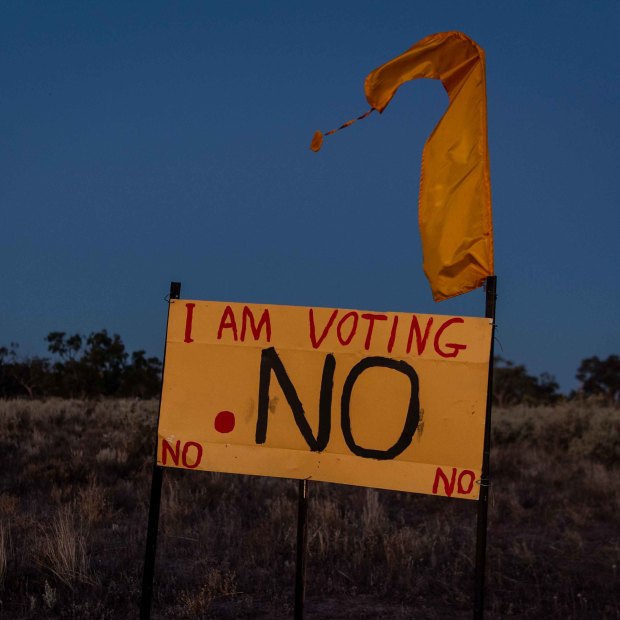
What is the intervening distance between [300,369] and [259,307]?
1.47ft

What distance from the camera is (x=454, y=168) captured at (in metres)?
4.50

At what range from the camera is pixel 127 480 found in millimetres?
10531

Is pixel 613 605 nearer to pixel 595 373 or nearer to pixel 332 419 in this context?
pixel 332 419

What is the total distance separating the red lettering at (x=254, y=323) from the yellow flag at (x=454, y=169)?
1.10m

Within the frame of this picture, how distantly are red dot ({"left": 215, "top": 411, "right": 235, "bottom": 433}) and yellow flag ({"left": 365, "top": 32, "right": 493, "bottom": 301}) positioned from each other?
4.93 ft

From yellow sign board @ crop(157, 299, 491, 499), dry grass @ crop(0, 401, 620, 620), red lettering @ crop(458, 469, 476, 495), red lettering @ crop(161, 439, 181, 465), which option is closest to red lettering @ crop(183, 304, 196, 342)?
yellow sign board @ crop(157, 299, 491, 499)

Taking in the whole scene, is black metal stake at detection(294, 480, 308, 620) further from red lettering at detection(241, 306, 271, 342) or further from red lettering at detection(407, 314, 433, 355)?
red lettering at detection(407, 314, 433, 355)

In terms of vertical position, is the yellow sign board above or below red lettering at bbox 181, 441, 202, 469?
above

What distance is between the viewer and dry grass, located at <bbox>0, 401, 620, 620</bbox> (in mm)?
5918

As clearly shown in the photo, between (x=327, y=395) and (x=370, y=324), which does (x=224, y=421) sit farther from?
(x=370, y=324)

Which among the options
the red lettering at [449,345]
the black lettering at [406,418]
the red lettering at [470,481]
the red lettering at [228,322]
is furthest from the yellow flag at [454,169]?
the red lettering at [228,322]

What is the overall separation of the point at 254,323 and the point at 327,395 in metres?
0.62

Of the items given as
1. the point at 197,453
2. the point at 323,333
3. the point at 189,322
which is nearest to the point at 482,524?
Answer: the point at 323,333

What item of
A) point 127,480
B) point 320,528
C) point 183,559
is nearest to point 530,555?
point 320,528
